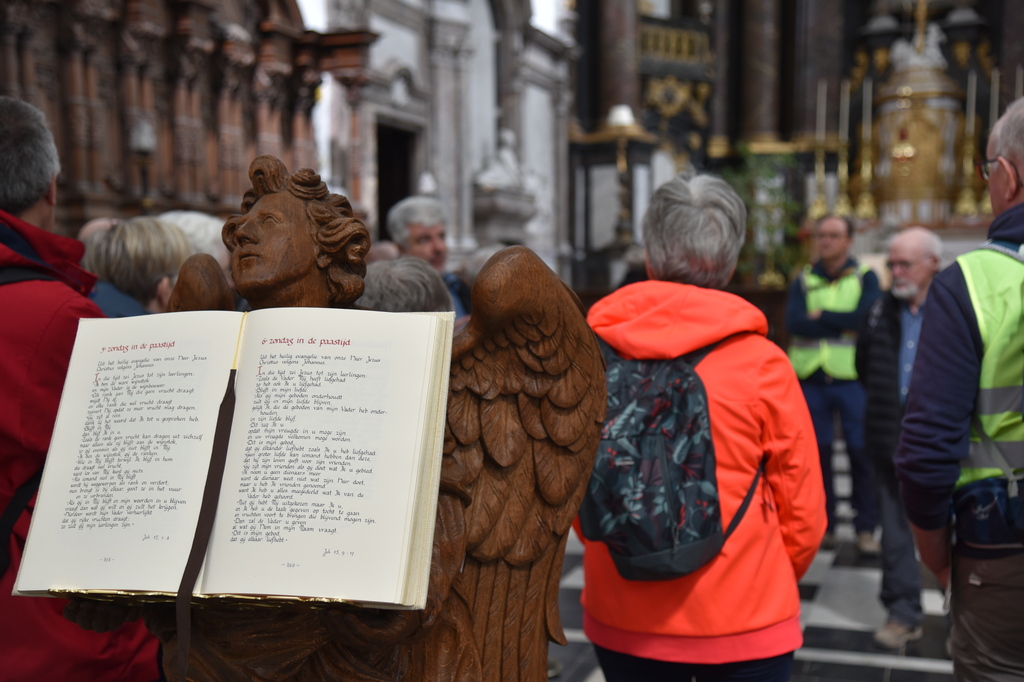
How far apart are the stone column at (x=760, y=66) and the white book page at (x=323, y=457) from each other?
16.1 meters

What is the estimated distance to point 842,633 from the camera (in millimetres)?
3578

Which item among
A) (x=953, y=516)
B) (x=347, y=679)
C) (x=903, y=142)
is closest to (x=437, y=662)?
(x=347, y=679)

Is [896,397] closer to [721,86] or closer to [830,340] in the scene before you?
[830,340]

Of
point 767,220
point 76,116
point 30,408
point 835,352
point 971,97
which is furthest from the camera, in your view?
point 971,97

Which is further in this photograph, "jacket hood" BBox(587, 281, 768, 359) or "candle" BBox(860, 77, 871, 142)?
"candle" BBox(860, 77, 871, 142)

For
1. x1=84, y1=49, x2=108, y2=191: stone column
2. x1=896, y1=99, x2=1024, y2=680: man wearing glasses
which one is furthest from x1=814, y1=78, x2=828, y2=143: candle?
x1=896, y1=99, x2=1024, y2=680: man wearing glasses

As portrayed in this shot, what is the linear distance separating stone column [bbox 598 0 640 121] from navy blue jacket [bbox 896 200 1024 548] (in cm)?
1256

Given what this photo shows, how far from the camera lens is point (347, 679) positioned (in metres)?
1.14

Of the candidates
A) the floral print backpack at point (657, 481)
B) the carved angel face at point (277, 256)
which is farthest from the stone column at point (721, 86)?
the carved angel face at point (277, 256)

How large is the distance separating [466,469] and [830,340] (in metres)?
3.83

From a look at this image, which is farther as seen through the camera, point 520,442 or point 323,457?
point 520,442

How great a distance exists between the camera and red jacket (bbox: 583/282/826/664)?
1759mm

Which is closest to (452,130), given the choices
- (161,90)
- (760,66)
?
(161,90)

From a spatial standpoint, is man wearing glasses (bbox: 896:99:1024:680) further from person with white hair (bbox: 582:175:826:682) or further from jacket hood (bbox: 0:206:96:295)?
jacket hood (bbox: 0:206:96:295)
